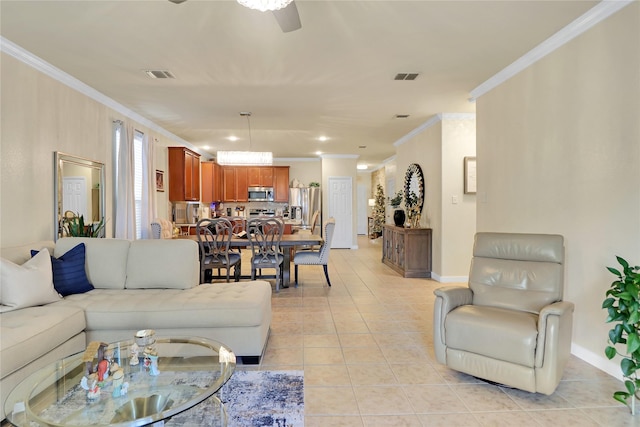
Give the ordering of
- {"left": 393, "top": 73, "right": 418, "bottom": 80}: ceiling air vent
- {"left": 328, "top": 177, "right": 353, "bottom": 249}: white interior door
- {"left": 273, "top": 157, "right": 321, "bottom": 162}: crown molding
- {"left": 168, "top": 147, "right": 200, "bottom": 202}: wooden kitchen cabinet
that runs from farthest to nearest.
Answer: {"left": 273, "top": 157, "right": 321, "bottom": 162}: crown molding, {"left": 328, "top": 177, "right": 353, "bottom": 249}: white interior door, {"left": 168, "top": 147, "right": 200, "bottom": 202}: wooden kitchen cabinet, {"left": 393, "top": 73, "right": 418, "bottom": 80}: ceiling air vent

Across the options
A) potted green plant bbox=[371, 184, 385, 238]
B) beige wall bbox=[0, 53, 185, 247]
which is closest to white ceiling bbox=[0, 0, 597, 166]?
beige wall bbox=[0, 53, 185, 247]

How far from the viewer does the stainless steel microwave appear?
9.35 meters

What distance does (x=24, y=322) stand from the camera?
2109 mm

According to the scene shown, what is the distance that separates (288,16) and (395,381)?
2.45 m

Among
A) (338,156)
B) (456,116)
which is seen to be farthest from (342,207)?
(456,116)

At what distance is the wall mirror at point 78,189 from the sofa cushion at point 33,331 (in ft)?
5.05

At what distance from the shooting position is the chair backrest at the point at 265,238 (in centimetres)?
454

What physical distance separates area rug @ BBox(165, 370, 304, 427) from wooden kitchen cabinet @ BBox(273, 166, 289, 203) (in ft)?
23.4

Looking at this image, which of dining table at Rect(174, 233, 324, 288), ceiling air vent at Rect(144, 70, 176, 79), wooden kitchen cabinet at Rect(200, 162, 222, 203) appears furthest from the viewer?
wooden kitchen cabinet at Rect(200, 162, 222, 203)

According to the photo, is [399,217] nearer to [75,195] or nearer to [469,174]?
[469,174]

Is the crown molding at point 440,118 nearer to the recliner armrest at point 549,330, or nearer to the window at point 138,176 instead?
the recliner armrest at point 549,330

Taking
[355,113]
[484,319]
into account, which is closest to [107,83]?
[355,113]

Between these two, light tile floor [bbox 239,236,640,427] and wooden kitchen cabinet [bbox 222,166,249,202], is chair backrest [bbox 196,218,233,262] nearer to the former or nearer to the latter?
light tile floor [bbox 239,236,640,427]

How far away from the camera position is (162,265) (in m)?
3.06
